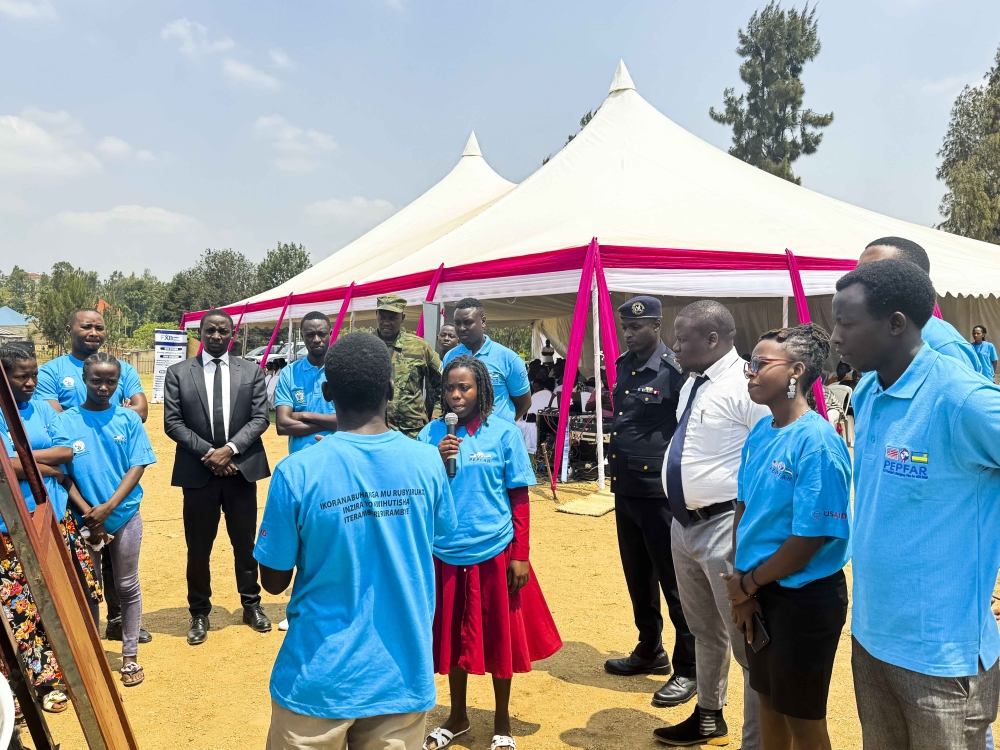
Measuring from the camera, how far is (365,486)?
198 centimetres

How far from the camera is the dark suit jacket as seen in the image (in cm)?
453

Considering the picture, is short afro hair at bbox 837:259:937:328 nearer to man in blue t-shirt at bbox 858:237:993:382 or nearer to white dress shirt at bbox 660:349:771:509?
man in blue t-shirt at bbox 858:237:993:382

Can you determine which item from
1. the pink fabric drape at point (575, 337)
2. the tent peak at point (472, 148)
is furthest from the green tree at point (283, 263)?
the pink fabric drape at point (575, 337)

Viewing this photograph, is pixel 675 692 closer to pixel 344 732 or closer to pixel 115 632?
pixel 344 732

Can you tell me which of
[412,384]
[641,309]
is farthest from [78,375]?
[641,309]

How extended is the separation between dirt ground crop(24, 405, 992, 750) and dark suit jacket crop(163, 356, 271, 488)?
1.05 m

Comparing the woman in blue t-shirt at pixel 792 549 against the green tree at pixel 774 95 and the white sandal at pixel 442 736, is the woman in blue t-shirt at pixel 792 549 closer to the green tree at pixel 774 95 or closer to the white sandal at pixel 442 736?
the white sandal at pixel 442 736

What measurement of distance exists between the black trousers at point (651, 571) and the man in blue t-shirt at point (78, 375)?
10.7ft

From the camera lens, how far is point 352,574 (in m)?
1.97

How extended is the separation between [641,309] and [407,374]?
1.64 meters

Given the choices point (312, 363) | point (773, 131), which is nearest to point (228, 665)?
point (312, 363)

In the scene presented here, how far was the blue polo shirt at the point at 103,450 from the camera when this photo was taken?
391cm

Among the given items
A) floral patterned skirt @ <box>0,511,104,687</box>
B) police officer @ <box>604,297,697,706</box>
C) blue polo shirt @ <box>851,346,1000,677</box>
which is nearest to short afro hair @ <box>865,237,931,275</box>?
blue polo shirt @ <box>851,346,1000,677</box>

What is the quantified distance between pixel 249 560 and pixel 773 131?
110ft
